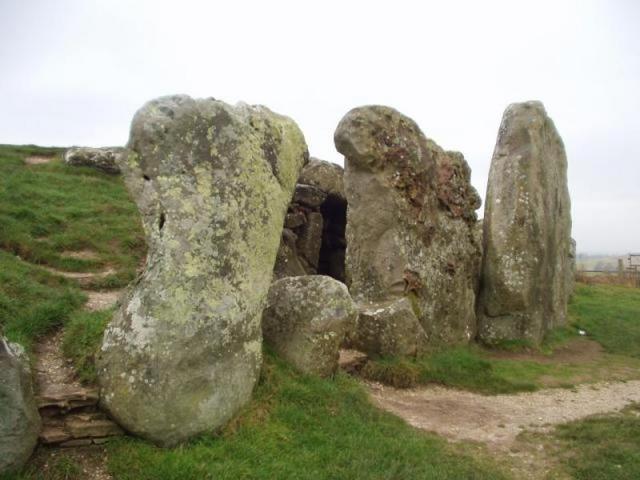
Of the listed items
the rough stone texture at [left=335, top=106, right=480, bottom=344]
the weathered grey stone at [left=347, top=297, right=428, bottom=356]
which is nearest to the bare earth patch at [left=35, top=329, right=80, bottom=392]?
the weathered grey stone at [left=347, top=297, right=428, bottom=356]

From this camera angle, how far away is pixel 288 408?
6.95m

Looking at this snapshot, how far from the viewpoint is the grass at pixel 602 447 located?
6.69 m

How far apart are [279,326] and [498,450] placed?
3.10 m

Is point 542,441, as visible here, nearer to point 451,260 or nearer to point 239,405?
point 239,405

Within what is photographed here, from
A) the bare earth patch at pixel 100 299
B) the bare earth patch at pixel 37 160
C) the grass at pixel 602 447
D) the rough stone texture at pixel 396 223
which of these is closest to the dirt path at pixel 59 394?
the bare earth patch at pixel 100 299

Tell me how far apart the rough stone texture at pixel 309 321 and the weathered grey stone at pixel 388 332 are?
7.03ft

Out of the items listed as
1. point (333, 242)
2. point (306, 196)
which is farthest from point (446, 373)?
point (333, 242)

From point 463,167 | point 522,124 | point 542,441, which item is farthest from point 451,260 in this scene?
point 542,441

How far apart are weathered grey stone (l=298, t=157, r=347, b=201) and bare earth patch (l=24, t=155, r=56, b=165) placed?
833 centimetres

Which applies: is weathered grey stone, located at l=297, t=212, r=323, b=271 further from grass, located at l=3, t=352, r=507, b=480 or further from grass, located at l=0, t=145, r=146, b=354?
grass, located at l=3, t=352, r=507, b=480

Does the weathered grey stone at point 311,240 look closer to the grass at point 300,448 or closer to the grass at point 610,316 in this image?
the grass at point 610,316

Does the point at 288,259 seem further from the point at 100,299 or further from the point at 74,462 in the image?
the point at 74,462

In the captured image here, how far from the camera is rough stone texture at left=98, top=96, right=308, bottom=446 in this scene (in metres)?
5.85

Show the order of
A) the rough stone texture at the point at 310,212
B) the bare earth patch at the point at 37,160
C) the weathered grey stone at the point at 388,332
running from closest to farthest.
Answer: the weathered grey stone at the point at 388,332, the rough stone texture at the point at 310,212, the bare earth patch at the point at 37,160
